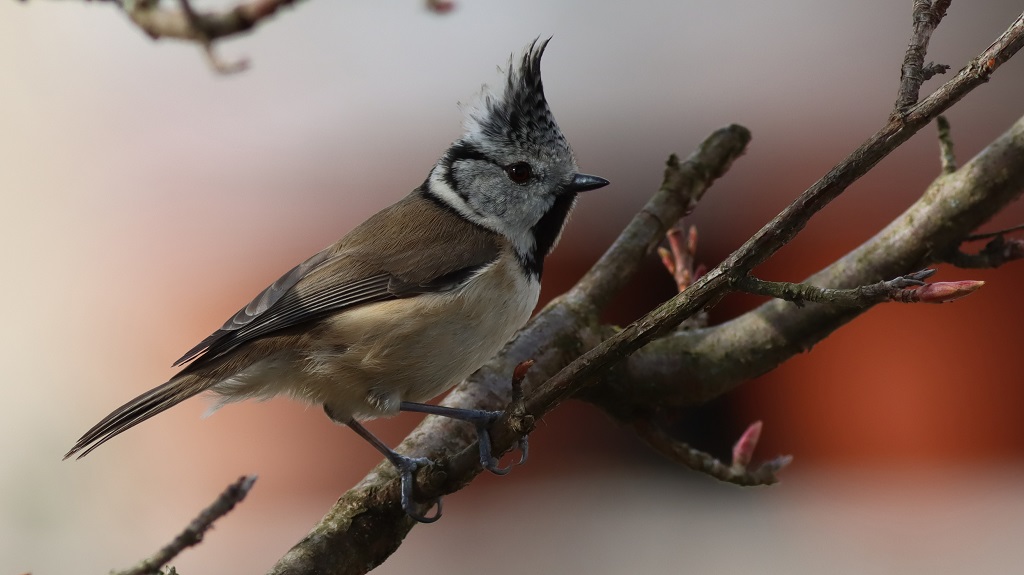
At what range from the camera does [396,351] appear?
2096 millimetres

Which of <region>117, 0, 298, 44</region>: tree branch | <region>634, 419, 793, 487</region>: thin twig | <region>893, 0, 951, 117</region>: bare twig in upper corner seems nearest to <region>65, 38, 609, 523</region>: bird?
<region>634, 419, 793, 487</region>: thin twig

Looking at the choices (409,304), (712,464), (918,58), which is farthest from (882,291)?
(409,304)

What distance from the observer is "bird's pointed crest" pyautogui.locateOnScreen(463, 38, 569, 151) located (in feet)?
7.66

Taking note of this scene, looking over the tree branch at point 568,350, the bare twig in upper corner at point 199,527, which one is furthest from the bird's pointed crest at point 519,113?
the bare twig in upper corner at point 199,527

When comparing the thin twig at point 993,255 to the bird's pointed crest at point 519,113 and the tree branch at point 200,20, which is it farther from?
the tree branch at point 200,20

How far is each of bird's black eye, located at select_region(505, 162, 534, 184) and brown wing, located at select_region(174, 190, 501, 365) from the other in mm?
161

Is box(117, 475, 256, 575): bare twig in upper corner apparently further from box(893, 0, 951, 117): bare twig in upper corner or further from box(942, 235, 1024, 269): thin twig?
box(942, 235, 1024, 269): thin twig

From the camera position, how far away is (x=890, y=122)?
124cm

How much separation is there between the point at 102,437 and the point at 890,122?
1.53 meters

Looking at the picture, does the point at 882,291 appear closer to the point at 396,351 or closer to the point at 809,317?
the point at 809,317

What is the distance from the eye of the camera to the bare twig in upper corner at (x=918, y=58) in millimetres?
1269

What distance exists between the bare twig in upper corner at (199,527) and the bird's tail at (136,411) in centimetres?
23

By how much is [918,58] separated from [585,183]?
3.74 ft

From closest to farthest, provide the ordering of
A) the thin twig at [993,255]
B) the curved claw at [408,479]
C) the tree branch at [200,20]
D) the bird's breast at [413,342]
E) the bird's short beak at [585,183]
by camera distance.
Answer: the tree branch at [200,20], the curved claw at [408,479], the thin twig at [993,255], the bird's breast at [413,342], the bird's short beak at [585,183]
